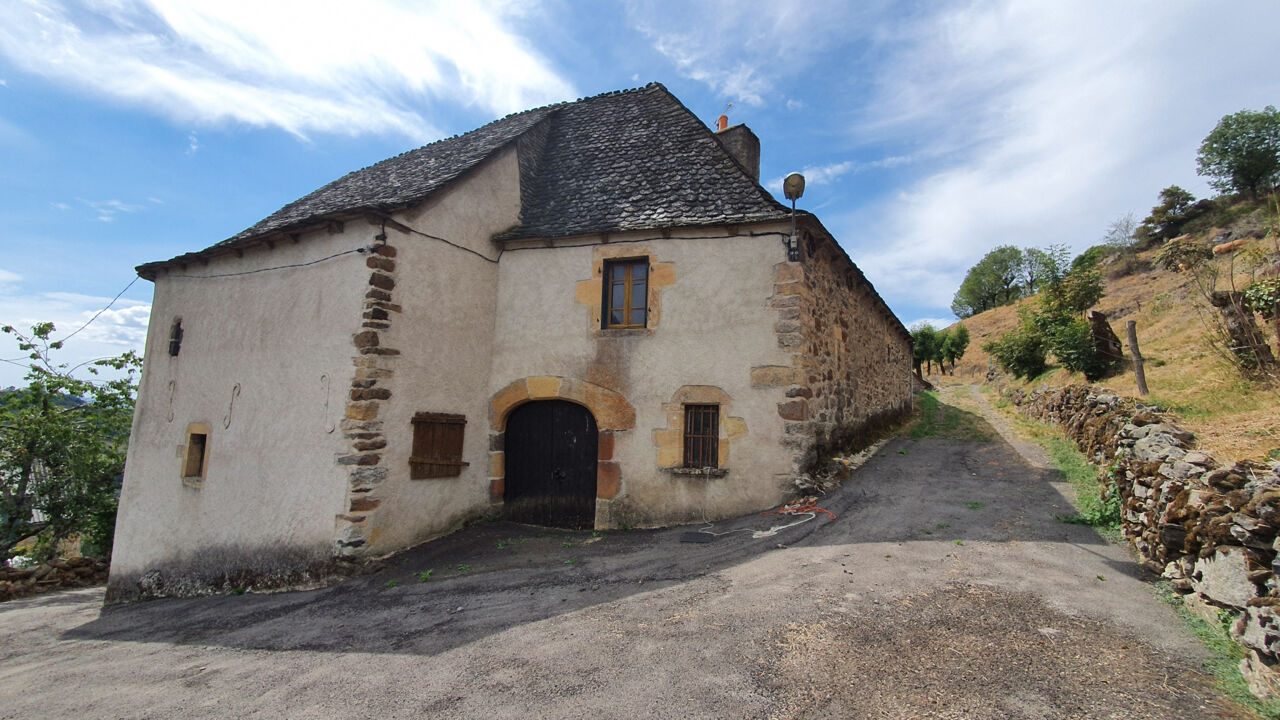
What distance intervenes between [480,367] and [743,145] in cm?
664

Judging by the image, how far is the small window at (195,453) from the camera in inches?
324

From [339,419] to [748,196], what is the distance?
6.45 meters

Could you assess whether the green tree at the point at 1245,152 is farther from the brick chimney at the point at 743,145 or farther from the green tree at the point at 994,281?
the brick chimney at the point at 743,145

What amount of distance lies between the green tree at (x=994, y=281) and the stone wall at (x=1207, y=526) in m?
54.2

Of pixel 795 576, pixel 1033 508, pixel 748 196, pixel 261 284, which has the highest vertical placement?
pixel 748 196

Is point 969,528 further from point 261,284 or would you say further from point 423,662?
point 261,284

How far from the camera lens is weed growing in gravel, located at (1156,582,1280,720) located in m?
2.84

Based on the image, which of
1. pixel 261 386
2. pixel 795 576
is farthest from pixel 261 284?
pixel 795 576

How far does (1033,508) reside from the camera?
676 centimetres

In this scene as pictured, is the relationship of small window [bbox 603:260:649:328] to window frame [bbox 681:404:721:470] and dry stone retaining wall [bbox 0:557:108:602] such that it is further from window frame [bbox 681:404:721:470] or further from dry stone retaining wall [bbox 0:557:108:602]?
dry stone retaining wall [bbox 0:557:108:602]

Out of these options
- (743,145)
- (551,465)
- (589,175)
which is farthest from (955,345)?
(551,465)

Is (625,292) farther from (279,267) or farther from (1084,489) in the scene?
(1084,489)

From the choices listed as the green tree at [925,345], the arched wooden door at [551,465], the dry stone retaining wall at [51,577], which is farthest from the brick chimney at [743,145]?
the green tree at [925,345]

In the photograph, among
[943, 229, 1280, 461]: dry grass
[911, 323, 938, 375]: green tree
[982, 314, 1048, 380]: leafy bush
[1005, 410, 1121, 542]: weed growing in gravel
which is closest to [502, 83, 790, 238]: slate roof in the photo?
[1005, 410, 1121, 542]: weed growing in gravel
